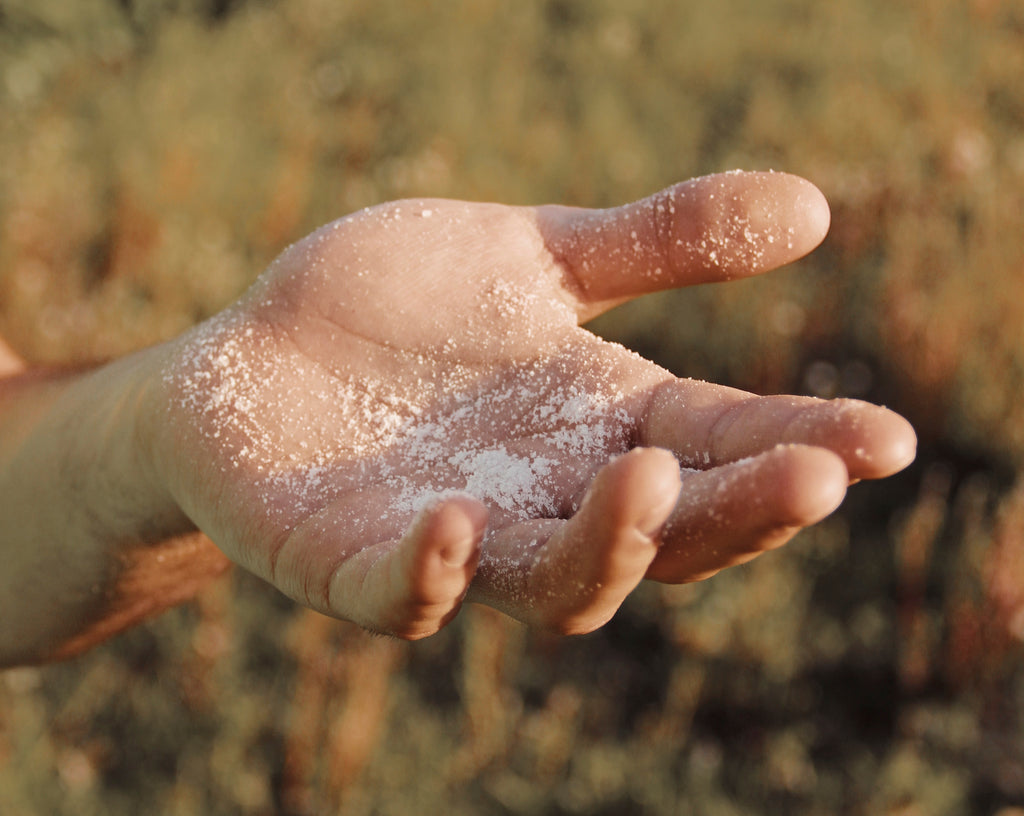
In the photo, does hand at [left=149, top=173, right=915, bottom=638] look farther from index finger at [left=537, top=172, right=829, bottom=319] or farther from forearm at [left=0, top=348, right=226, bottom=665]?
forearm at [left=0, top=348, right=226, bottom=665]

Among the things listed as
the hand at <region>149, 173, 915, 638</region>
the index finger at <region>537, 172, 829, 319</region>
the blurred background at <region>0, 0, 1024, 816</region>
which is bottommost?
the blurred background at <region>0, 0, 1024, 816</region>

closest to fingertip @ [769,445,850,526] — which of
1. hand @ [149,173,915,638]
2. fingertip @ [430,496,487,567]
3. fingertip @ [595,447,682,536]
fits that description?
hand @ [149,173,915,638]

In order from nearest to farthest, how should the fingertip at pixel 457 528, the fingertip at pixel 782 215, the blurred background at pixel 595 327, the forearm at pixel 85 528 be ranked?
the fingertip at pixel 457 528 < the fingertip at pixel 782 215 < the forearm at pixel 85 528 < the blurred background at pixel 595 327

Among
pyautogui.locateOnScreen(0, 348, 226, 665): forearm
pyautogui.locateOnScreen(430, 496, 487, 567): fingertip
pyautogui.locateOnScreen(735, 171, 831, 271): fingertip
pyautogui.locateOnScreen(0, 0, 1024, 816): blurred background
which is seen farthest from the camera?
pyautogui.locateOnScreen(0, 0, 1024, 816): blurred background

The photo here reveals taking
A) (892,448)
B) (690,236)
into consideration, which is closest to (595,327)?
(690,236)

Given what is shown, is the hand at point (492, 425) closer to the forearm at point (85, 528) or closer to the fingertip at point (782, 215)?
the fingertip at point (782, 215)

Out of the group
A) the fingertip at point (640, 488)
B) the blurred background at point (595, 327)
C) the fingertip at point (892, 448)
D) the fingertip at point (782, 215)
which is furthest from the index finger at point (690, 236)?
the blurred background at point (595, 327)

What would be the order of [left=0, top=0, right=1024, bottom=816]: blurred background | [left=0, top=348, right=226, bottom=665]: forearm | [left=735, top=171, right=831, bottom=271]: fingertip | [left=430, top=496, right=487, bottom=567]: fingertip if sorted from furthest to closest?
1. [left=0, top=0, right=1024, bottom=816]: blurred background
2. [left=0, top=348, right=226, bottom=665]: forearm
3. [left=735, top=171, right=831, bottom=271]: fingertip
4. [left=430, top=496, right=487, bottom=567]: fingertip
